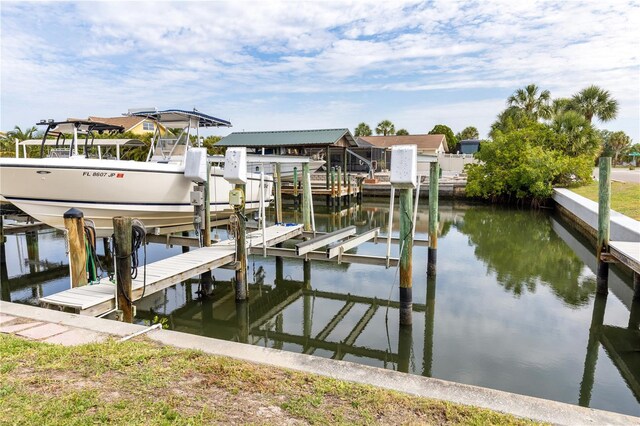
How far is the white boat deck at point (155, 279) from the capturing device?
5.57 meters

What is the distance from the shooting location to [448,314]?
8273 millimetres

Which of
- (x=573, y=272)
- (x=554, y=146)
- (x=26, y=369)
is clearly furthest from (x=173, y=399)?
(x=554, y=146)

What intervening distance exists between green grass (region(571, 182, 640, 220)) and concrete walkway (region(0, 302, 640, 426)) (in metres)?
11.5

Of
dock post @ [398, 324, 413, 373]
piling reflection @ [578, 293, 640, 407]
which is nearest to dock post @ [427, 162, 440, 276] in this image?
dock post @ [398, 324, 413, 373]

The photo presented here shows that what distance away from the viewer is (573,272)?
1127 centimetres

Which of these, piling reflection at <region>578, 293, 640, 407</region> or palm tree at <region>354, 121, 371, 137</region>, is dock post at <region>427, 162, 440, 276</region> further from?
palm tree at <region>354, 121, 371, 137</region>

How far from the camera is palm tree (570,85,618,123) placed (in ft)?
111

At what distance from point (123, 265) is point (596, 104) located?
126 ft

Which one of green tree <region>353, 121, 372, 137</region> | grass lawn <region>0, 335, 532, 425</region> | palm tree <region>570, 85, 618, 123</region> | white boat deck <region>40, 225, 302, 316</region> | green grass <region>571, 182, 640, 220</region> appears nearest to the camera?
grass lawn <region>0, 335, 532, 425</region>

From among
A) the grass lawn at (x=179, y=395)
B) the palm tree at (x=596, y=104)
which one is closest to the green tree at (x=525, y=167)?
the palm tree at (x=596, y=104)

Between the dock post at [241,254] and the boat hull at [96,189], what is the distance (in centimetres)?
232

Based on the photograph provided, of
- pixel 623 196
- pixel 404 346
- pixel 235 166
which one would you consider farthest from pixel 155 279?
pixel 623 196

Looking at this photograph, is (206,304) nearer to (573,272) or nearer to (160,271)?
(160,271)

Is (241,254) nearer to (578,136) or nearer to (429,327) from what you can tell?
(429,327)
